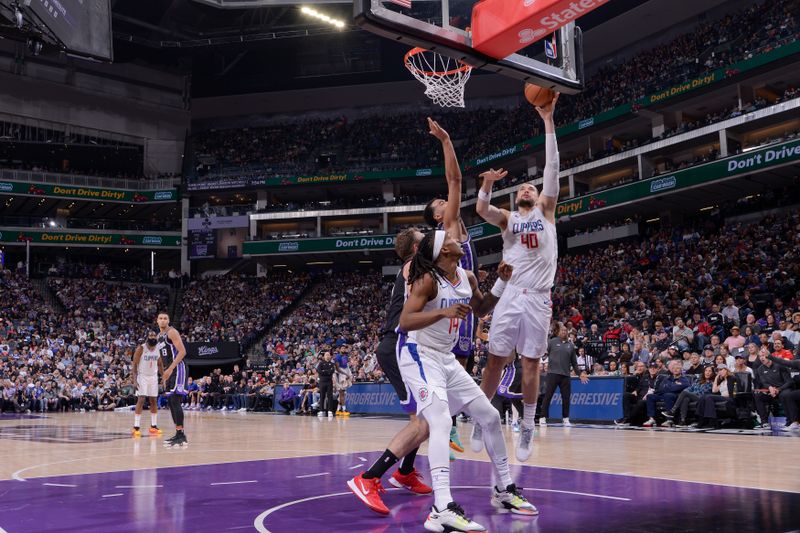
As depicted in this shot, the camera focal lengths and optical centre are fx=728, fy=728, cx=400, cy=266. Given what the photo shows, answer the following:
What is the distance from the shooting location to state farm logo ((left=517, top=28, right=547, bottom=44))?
7895 mm

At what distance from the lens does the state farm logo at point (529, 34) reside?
789 centimetres

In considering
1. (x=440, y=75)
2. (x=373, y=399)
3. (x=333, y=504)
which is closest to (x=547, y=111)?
(x=333, y=504)

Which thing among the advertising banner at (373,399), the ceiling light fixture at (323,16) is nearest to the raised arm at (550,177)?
the advertising banner at (373,399)

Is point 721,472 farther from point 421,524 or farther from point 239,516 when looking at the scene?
point 239,516

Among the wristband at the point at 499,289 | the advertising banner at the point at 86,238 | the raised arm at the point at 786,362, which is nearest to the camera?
the wristband at the point at 499,289

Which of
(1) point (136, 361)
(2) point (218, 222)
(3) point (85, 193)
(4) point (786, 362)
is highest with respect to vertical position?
(3) point (85, 193)

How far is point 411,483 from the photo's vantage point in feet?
20.8

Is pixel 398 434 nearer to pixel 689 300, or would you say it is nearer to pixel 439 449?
pixel 439 449

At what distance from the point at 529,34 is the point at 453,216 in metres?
2.87

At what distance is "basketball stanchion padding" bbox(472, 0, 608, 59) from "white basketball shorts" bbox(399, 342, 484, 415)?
4.20 meters

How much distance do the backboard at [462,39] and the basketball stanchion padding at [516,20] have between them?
0.09 m

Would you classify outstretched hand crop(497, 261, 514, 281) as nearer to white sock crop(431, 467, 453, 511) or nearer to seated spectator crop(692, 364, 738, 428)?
white sock crop(431, 467, 453, 511)

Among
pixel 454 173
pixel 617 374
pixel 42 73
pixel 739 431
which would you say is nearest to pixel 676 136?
pixel 617 374

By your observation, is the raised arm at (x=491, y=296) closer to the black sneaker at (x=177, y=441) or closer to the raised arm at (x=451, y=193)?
the raised arm at (x=451, y=193)
